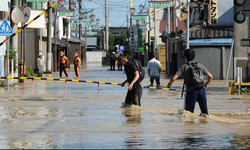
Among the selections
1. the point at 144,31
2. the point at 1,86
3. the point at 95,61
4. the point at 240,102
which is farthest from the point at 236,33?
the point at 95,61

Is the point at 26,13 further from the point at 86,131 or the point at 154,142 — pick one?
the point at 154,142

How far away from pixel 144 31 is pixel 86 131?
100941 mm

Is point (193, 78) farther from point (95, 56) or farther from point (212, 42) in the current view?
point (95, 56)

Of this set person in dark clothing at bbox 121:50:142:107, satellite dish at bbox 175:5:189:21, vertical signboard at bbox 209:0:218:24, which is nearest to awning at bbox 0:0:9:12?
satellite dish at bbox 175:5:189:21

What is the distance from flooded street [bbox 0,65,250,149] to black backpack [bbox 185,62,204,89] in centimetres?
76

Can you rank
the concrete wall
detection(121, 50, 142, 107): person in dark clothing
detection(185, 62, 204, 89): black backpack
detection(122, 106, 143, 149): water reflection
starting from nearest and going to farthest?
detection(122, 106, 143, 149): water reflection
detection(185, 62, 204, 89): black backpack
detection(121, 50, 142, 107): person in dark clothing
the concrete wall

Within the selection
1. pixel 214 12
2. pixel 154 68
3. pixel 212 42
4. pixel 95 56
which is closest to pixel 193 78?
pixel 154 68

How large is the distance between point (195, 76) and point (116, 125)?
2069 millimetres

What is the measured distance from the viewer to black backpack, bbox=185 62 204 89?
14.3 metres

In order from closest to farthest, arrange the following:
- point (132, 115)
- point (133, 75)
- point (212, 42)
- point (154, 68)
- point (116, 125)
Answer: point (116, 125)
point (132, 115)
point (133, 75)
point (154, 68)
point (212, 42)

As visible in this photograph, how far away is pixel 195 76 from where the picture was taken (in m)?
14.3

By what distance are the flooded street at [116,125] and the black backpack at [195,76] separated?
761 millimetres

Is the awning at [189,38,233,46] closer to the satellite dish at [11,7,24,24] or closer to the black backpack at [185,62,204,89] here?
the satellite dish at [11,7,24,24]

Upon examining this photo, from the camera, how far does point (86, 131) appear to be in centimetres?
1255
